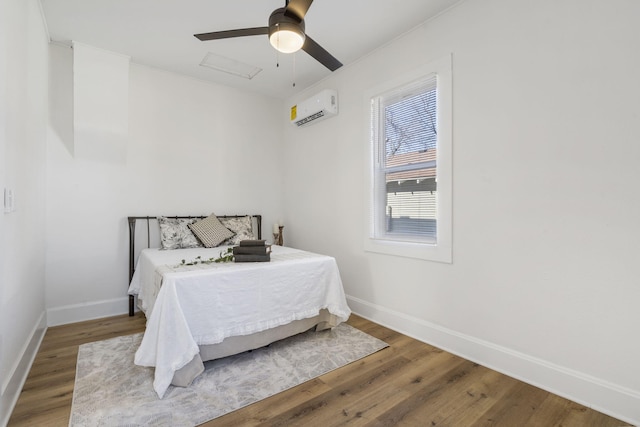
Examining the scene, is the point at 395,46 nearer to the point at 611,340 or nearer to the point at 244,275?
the point at 244,275

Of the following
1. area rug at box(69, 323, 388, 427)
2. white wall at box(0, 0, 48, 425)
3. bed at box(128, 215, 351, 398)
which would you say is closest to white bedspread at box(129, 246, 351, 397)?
bed at box(128, 215, 351, 398)

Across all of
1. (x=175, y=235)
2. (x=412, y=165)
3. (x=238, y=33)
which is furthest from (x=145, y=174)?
(x=412, y=165)

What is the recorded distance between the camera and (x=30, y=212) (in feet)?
7.41

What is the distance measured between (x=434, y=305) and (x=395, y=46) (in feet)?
8.00

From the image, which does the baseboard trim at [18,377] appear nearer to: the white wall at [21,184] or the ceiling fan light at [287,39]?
the white wall at [21,184]

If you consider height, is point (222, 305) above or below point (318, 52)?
below

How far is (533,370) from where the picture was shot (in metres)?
2.00

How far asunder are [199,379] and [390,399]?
126 centimetres

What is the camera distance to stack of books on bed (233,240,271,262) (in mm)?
2496

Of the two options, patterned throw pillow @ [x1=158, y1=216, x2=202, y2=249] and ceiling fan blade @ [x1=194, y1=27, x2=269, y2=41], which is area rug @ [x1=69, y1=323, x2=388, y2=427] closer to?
patterned throw pillow @ [x1=158, y1=216, x2=202, y2=249]

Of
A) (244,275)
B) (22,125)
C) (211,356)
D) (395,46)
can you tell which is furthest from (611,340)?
(22,125)

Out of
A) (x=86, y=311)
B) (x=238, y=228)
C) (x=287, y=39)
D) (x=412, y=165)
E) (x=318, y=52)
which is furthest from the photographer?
(x=238, y=228)

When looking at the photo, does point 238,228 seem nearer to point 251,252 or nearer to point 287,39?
point 251,252

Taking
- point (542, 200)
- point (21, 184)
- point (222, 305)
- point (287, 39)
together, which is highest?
point (287, 39)
